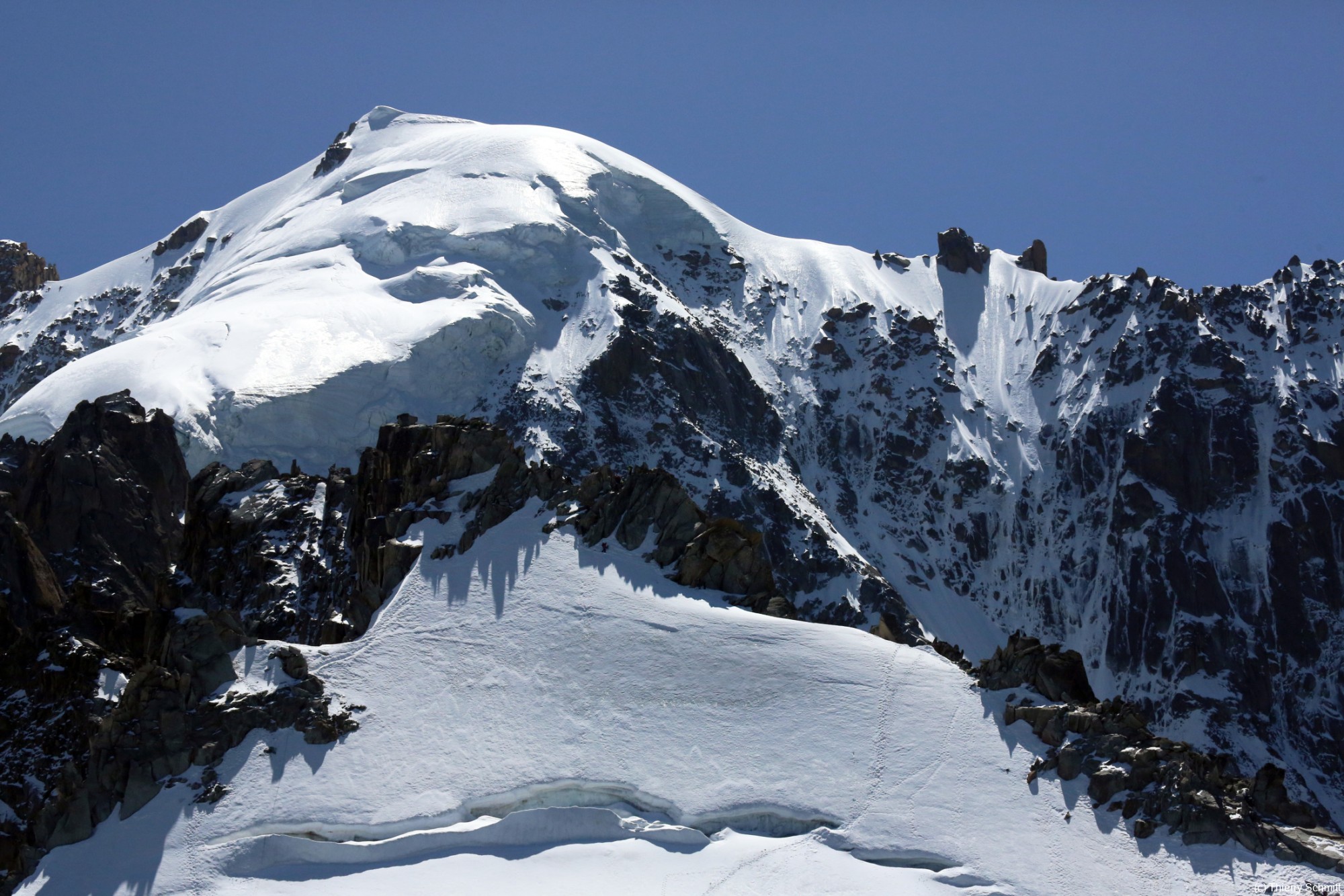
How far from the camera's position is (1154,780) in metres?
41.6

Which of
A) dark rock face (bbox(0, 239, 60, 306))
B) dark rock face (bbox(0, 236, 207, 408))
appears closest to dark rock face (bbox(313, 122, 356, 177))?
dark rock face (bbox(0, 236, 207, 408))

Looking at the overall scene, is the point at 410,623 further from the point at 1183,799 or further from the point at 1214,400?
the point at 1214,400

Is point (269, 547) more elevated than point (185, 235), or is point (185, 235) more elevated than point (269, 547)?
point (185, 235)

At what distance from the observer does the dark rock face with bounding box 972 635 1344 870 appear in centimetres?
3975

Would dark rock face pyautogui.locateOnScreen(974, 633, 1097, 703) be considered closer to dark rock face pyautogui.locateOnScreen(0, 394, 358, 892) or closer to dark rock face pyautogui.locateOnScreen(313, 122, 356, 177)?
dark rock face pyautogui.locateOnScreen(0, 394, 358, 892)

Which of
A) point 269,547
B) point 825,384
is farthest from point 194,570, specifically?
point 825,384

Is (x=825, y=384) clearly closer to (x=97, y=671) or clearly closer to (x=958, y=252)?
(x=958, y=252)

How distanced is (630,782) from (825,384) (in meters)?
104

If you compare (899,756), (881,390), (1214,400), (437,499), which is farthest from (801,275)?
(899,756)

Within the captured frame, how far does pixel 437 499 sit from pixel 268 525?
17006 millimetres

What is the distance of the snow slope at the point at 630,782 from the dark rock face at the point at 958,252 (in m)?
121

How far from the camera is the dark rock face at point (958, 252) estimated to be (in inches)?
6580

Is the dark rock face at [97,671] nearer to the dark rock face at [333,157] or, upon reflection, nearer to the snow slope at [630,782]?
the snow slope at [630,782]

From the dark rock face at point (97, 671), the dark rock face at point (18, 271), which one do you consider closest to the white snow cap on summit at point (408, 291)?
the dark rock face at point (18, 271)
